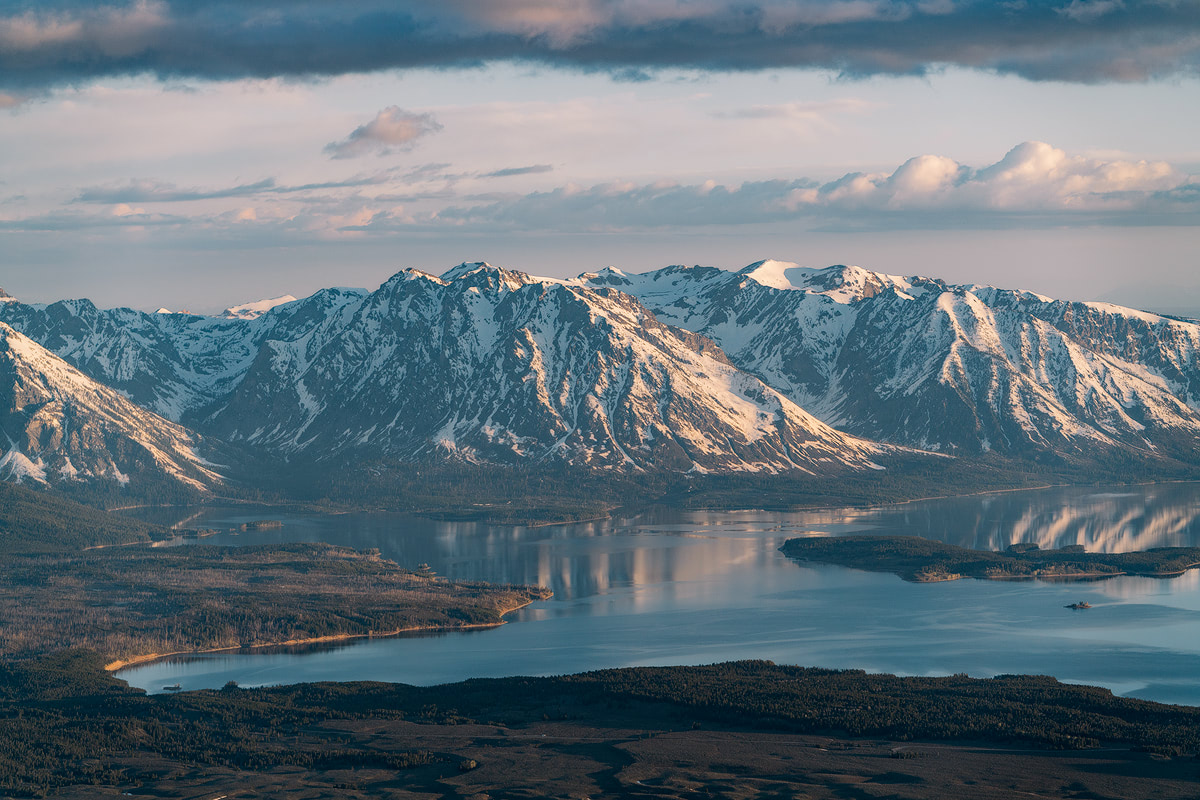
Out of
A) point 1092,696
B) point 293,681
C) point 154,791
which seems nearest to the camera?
point 154,791

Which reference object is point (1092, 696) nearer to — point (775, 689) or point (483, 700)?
point (775, 689)

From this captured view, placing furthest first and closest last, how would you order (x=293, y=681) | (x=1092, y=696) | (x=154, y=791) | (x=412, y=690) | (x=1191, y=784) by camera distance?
(x=293, y=681), (x=412, y=690), (x=1092, y=696), (x=154, y=791), (x=1191, y=784)

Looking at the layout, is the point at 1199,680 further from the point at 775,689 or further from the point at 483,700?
the point at 483,700

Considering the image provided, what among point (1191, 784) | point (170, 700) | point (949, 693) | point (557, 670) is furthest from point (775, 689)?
point (170, 700)

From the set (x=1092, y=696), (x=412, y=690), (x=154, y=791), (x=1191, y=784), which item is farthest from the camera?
(x=412, y=690)

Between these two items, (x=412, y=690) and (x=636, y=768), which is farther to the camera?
(x=412, y=690)

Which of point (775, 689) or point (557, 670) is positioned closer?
point (775, 689)

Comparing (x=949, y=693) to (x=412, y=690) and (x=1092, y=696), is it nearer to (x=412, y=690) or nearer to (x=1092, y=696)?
(x=1092, y=696)

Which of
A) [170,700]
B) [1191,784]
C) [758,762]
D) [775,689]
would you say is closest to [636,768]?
[758,762]
